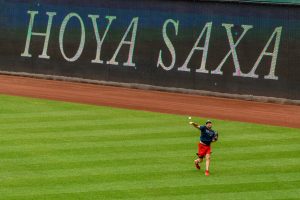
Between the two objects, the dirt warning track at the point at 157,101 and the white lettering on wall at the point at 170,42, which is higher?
the white lettering on wall at the point at 170,42

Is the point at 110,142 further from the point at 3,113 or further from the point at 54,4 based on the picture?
the point at 54,4

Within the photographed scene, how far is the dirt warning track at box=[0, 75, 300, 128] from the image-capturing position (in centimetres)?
3503

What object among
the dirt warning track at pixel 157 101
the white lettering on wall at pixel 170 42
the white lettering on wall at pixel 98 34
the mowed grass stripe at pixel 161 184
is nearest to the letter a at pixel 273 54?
the dirt warning track at pixel 157 101

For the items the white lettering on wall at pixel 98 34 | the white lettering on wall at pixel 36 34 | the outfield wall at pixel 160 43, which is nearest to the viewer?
the outfield wall at pixel 160 43

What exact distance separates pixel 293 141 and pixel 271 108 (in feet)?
22.4

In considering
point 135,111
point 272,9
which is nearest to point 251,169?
point 135,111

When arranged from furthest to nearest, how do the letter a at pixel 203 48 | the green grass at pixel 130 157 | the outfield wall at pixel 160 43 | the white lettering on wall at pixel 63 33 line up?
the white lettering on wall at pixel 63 33 < the letter a at pixel 203 48 < the outfield wall at pixel 160 43 < the green grass at pixel 130 157

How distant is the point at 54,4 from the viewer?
4206cm

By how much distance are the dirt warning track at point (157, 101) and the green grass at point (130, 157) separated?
57.0 inches

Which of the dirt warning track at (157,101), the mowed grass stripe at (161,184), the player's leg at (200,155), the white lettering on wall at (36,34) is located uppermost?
the white lettering on wall at (36,34)

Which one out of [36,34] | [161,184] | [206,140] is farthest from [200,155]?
[36,34]

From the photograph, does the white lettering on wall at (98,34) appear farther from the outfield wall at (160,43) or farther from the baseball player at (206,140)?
the baseball player at (206,140)

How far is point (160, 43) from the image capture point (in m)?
40.0

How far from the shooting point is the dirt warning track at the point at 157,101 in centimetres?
3503
